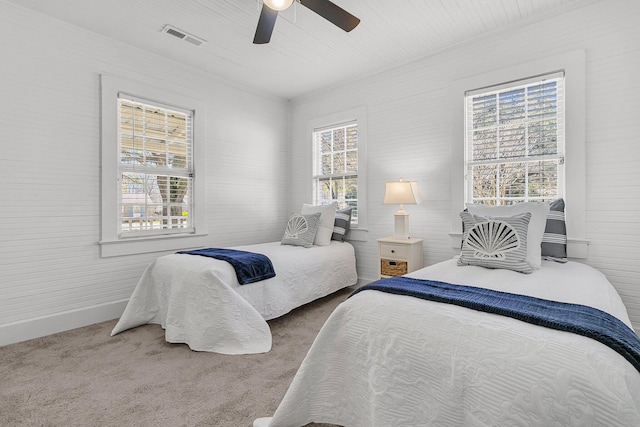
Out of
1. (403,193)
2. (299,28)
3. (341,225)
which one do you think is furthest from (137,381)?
(299,28)

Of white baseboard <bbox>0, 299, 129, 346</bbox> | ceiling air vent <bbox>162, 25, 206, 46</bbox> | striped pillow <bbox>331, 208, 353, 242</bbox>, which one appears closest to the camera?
white baseboard <bbox>0, 299, 129, 346</bbox>

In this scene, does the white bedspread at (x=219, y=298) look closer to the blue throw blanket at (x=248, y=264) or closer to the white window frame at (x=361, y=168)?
the blue throw blanket at (x=248, y=264)

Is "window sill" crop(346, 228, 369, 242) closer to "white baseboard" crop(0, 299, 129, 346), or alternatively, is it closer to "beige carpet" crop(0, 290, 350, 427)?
"beige carpet" crop(0, 290, 350, 427)

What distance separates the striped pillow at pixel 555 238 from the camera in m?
2.53

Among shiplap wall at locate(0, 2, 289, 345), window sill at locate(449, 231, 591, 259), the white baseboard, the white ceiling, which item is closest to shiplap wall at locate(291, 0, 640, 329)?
window sill at locate(449, 231, 591, 259)

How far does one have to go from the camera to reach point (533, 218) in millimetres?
2406

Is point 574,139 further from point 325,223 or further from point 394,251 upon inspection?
point 325,223

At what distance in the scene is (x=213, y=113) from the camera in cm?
410

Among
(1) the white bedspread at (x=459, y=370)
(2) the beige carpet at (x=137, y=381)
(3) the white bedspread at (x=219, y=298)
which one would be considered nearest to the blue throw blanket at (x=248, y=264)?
(3) the white bedspread at (x=219, y=298)

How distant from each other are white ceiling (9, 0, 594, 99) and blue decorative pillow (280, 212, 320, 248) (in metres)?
1.83

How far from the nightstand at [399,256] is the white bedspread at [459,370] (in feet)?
4.58

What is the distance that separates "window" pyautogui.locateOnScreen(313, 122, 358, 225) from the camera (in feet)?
14.3

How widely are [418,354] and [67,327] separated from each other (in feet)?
10.6

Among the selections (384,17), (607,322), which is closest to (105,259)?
(384,17)
